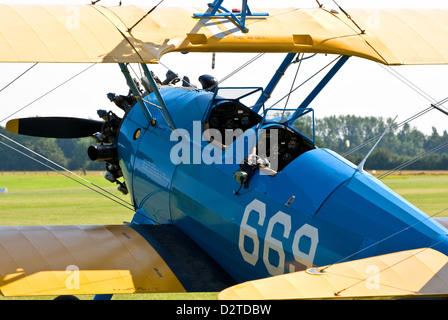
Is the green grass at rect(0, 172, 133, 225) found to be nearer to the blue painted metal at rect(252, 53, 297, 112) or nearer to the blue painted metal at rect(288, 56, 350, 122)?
the blue painted metal at rect(252, 53, 297, 112)

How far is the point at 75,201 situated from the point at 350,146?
19526 millimetres

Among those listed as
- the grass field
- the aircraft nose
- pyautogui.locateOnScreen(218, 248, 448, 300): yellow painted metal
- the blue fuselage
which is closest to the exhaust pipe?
the blue fuselage

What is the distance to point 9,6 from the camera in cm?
714

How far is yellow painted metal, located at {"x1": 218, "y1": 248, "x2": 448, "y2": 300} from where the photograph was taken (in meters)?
3.71

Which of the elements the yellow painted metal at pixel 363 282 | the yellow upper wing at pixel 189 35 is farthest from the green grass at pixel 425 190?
the yellow painted metal at pixel 363 282

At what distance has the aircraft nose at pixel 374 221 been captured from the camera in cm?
484

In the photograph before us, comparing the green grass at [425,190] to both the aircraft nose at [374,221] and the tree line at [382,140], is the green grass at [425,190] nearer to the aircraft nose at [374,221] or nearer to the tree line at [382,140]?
the tree line at [382,140]

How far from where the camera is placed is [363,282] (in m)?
3.87

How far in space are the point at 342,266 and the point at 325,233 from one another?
107 centimetres

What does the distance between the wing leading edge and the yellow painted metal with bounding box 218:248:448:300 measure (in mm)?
2410

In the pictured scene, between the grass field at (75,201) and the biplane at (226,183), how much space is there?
9.35 ft
